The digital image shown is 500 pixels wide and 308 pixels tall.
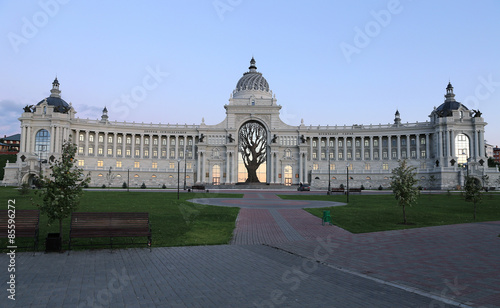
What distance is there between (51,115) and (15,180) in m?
21.3

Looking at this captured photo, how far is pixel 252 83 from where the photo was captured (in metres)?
116

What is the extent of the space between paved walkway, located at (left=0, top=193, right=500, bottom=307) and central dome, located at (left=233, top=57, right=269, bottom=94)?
102817 mm

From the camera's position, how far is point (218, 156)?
104000 millimetres

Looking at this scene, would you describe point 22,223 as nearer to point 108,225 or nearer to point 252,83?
point 108,225

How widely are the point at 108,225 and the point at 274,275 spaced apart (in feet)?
23.5

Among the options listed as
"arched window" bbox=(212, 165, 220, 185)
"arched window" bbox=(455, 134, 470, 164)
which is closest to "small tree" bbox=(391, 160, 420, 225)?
"arched window" bbox=(212, 165, 220, 185)

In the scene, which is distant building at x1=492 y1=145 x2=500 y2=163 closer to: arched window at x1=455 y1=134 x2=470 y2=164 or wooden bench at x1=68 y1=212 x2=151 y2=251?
arched window at x1=455 y1=134 x2=470 y2=164

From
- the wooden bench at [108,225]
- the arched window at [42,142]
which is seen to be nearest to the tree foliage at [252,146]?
the arched window at [42,142]

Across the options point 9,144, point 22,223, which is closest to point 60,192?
point 22,223

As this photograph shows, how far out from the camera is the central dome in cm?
11512

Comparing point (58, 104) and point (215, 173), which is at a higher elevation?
point (58, 104)

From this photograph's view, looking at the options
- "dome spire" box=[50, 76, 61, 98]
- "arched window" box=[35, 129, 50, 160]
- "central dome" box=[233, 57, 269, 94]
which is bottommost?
"arched window" box=[35, 129, 50, 160]

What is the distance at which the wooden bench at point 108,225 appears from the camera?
12.9 meters

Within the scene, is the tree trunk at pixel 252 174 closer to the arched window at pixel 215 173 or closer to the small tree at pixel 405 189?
the arched window at pixel 215 173
